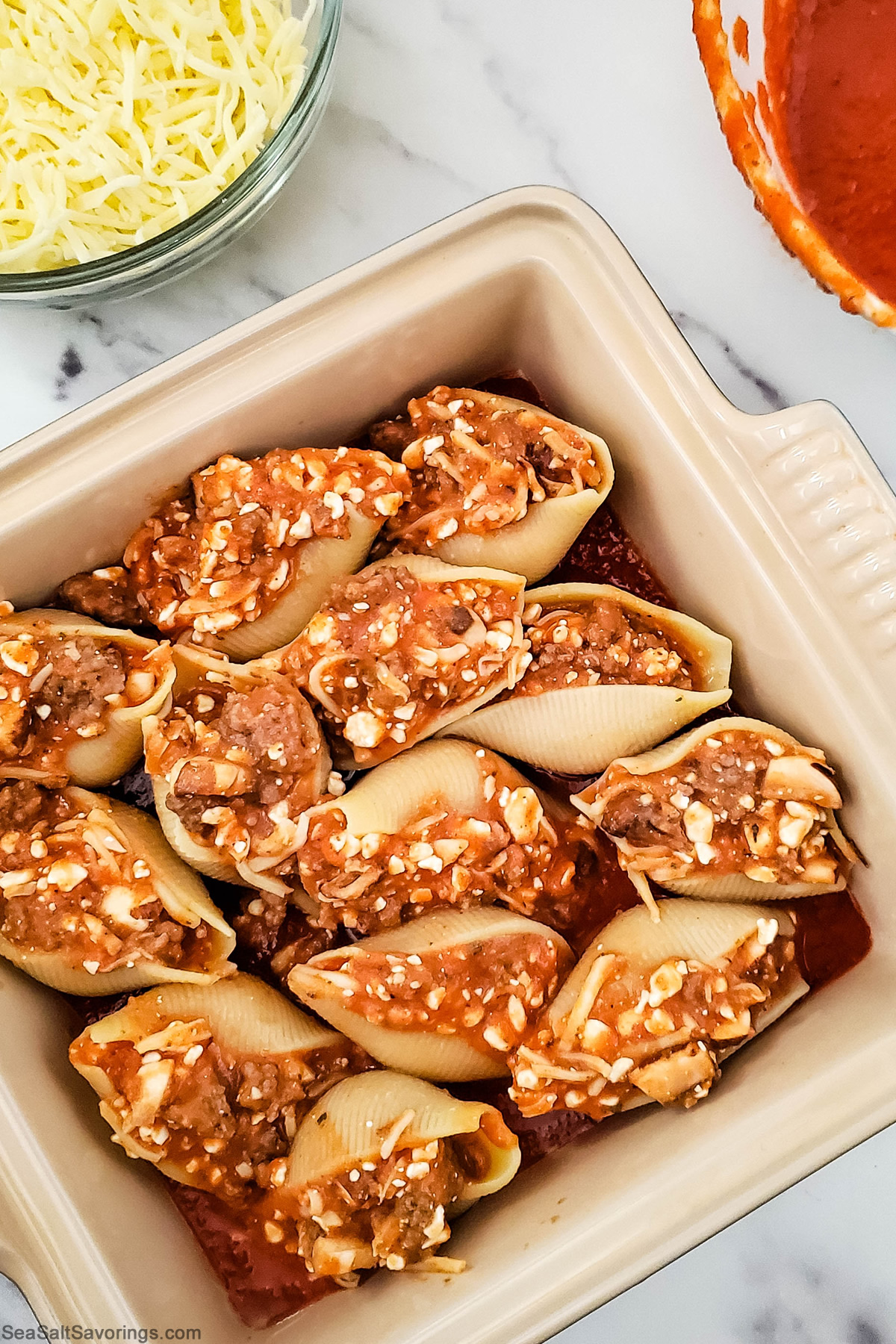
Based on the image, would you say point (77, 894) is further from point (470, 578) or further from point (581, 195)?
point (581, 195)

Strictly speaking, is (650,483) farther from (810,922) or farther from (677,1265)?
(677,1265)

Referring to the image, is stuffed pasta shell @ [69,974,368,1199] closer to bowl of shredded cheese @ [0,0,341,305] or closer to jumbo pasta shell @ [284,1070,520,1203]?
jumbo pasta shell @ [284,1070,520,1203]

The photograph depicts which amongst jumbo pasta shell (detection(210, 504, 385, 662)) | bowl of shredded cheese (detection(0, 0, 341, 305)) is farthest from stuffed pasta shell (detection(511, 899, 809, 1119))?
bowl of shredded cheese (detection(0, 0, 341, 305))

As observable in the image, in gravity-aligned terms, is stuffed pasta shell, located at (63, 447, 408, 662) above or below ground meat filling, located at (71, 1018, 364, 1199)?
above

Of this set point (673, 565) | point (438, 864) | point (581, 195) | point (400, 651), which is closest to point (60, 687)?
point (400, 651)

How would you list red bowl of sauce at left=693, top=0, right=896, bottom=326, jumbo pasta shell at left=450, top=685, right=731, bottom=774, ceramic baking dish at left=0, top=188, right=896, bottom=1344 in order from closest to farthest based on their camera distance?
ceramic baking dish at left=0, top=188, right=896, bottom=1344, jumbo pasta shell at left=450, top=685, right=731, bottom=774, red bowl of sauce at left=693, top=0, right=896, bottom=326

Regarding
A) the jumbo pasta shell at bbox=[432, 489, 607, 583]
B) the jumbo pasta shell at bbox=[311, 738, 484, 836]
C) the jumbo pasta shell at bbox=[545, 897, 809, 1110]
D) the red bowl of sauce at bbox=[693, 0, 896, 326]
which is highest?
the red bowl of sauce at bbox=[693, 0, 896, 326]

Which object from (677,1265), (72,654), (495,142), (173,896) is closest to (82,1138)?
(173,896)
